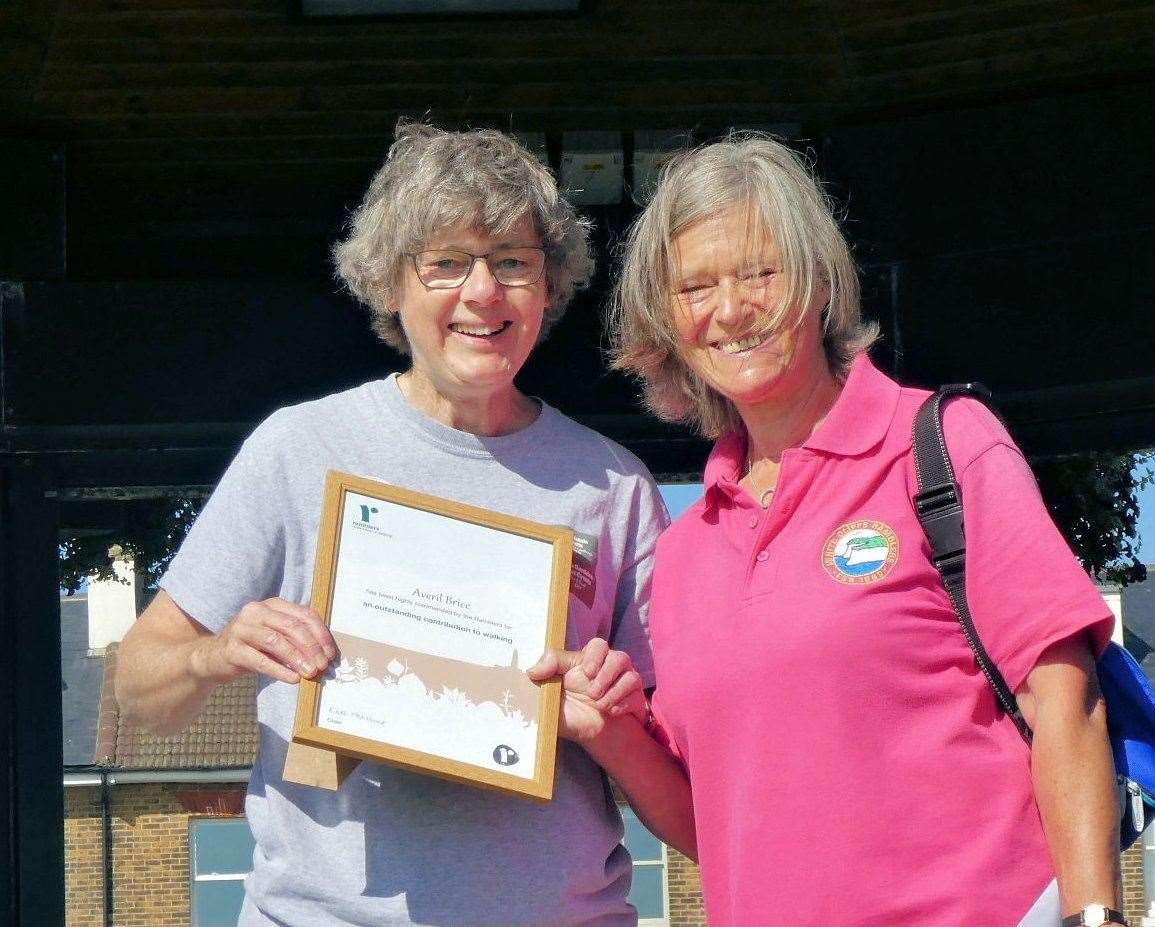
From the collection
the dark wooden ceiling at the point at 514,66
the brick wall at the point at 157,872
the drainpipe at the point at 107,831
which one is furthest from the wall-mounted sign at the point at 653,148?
the brick wall at the point at 157,872

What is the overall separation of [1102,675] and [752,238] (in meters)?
0.87

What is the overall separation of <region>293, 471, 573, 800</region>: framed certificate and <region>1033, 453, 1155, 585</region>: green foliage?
103 inches

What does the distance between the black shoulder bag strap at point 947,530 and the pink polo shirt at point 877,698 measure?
0.02 m

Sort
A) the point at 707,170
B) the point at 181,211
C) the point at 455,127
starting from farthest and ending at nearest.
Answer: the point at 181,211 < the point at 455,127 < the point at 707,170

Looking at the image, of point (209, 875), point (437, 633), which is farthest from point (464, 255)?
point (209, 875)

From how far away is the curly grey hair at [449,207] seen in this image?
281 cm

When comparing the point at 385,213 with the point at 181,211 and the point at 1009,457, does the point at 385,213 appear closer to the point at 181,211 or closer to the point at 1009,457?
the point at 1009,457

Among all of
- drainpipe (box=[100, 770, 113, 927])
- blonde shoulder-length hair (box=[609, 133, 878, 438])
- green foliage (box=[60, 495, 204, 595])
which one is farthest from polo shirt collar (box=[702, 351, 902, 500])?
drainpipe (box=[100, 770, 113, 927])

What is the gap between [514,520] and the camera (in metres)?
2.66

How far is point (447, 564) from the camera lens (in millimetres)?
2633

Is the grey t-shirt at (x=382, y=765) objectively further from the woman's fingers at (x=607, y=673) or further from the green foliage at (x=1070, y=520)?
the green foliage at (x=1070, y=520)

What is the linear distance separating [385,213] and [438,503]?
1.82 ft

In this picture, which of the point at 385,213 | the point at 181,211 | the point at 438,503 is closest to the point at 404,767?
the point at 438,503

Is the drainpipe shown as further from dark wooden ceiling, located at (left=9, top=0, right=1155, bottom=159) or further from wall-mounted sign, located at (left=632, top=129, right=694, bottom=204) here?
wall-mounted sign, located at (left=632, top=129, right=694, bottom=204)
